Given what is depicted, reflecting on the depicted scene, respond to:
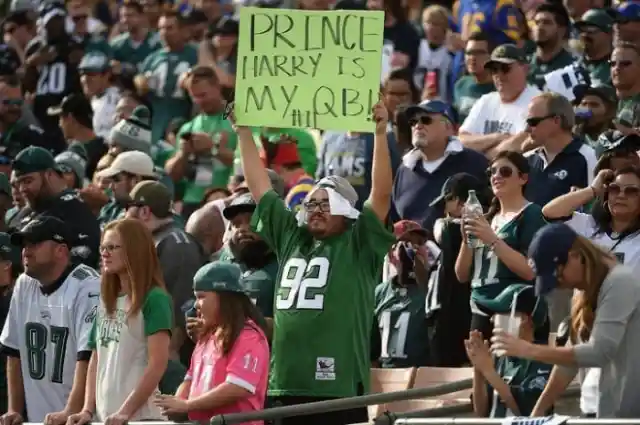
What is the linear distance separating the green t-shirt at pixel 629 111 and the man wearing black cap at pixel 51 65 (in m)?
7.37

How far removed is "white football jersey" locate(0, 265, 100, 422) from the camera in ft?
35.0

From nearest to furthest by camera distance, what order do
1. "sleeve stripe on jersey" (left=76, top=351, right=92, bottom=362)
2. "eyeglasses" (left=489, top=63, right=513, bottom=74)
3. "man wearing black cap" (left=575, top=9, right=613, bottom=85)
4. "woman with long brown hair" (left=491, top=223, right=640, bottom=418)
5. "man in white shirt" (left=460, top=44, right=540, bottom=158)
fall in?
"woman with long brown hair" (left=491, top=223, right=640, bottom=418), "sleeve stripe on jersey" (left=76, top=351, right=92, bottom=362), "man in white shirt" (left=460, top=44, right=540, bottom=158), "eyeglasses" (left=489, top=63, right=513, bottom=74), "man wearing black cap" (left=575, top=9, right=613, bottom=85)

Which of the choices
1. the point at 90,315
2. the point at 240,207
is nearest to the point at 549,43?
the point at 240,207

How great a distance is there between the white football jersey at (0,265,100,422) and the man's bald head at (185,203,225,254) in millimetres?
2259

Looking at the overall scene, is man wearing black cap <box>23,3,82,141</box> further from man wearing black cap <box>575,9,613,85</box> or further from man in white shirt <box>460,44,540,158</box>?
man wearing black cap <box>575,9,613,85</box>

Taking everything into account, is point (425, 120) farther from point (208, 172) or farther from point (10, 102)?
point (10, 102)

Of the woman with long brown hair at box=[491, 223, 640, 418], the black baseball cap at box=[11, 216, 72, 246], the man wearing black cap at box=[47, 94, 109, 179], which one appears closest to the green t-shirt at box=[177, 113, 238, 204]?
the man wearing black cap at box=[47, 94, 109, 179]

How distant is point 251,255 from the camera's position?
449 inches

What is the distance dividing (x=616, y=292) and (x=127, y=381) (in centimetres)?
308

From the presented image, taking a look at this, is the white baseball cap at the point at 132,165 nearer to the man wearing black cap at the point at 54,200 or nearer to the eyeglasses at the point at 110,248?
the man wearing black cap at the point at 54,200

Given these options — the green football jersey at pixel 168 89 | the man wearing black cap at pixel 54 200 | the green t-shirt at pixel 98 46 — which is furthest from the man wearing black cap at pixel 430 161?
the green t-shirt at pixel 98 46

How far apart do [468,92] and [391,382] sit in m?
4.80

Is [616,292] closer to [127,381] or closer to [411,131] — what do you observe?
[127,381]

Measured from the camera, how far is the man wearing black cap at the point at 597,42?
14.3 meters
